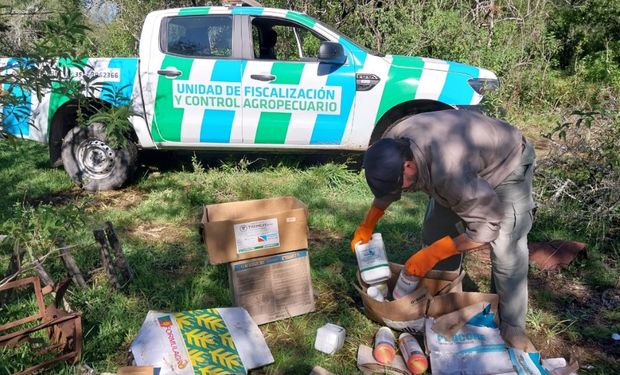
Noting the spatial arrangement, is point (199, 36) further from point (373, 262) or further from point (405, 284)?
point (405, 284)

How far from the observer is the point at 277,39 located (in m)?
5.83

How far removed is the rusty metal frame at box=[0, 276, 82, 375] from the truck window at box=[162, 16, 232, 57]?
9.77 feet

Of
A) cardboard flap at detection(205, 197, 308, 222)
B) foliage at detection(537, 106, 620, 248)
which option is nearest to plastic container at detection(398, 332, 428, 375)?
cardboard flap at detection(205, 197, 308, 222)

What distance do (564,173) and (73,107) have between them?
4711mm

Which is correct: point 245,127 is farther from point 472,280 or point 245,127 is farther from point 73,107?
point 472,280

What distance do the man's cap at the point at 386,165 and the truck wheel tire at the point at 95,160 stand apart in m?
3.42

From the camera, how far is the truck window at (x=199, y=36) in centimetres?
491

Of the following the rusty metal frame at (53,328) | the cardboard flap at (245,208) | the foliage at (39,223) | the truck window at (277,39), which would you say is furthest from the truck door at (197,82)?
the rusty metal frame at (53,328)

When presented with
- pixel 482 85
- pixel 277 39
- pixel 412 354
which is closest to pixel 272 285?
pixel 412 354

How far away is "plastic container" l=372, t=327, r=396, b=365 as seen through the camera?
256 centimetres

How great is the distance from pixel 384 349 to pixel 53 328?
1.69 m

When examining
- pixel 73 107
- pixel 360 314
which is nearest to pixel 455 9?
pixel 73 107

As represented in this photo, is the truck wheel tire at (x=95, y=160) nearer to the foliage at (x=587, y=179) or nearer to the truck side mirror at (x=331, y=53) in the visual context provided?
the truck side mirror at (x=331, y=53)

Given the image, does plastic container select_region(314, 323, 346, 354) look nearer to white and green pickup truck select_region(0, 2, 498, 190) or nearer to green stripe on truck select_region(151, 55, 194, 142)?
white and green pickup truck select_region(0, 2, 498, 190)
